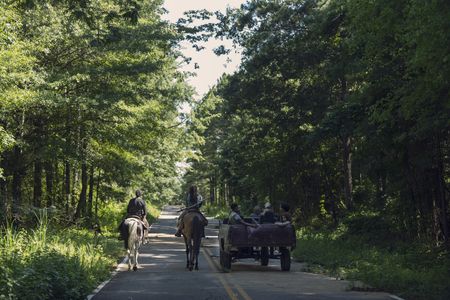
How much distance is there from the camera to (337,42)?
28.9 meters

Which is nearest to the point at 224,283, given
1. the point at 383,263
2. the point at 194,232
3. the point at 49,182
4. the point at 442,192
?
the point at 194,232

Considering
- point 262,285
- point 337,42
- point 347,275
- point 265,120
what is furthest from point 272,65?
point 262,285

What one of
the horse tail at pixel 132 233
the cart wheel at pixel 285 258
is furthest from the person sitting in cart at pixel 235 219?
the horse tail at pixel 132 233

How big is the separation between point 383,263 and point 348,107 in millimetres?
6323

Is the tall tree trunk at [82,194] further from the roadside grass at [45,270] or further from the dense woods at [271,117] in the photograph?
the roadside grass at [45,270]

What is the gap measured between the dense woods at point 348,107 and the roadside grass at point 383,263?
137 cm

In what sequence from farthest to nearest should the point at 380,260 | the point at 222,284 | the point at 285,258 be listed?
the point at 380,260 < the point at 285,258 < the point at 222,284

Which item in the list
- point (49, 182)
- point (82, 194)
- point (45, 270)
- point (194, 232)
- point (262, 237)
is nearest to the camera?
point (45, 270)

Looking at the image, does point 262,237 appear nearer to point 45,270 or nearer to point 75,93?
point 45,270

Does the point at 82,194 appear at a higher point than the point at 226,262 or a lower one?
higher

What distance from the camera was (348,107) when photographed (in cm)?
2277

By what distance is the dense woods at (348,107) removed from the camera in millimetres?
15173

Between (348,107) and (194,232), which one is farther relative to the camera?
(348,107)

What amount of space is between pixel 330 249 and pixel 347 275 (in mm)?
7862
